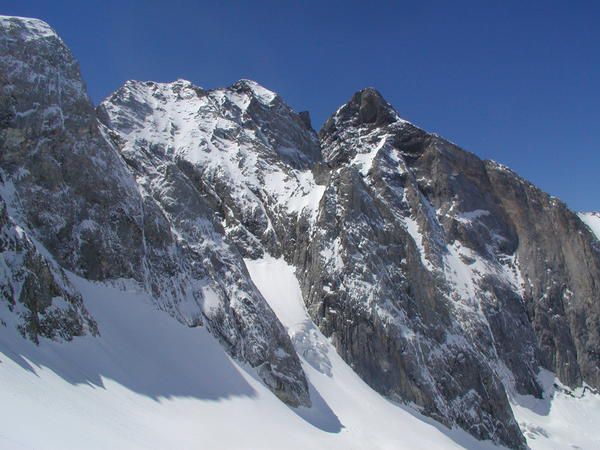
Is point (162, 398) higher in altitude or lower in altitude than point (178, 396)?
lower

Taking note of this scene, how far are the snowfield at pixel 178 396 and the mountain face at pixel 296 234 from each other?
1.70 m

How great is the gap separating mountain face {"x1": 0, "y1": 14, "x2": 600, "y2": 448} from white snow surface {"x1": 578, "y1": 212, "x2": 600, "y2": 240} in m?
32.5

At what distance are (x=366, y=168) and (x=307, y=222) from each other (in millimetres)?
18241

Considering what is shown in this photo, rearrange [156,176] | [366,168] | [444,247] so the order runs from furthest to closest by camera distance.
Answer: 1. [366,168]
2. [444,247]
3. [156,176]

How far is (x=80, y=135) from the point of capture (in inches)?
1608

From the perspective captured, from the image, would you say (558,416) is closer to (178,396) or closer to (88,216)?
(178,396)

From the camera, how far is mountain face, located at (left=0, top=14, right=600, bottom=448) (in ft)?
124

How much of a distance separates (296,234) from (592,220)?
83.2m

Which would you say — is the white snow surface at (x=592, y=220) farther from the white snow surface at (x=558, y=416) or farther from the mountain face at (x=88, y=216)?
the mountain face at (x=88, y=216)

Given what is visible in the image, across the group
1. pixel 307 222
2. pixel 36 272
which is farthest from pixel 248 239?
pixel 36 272

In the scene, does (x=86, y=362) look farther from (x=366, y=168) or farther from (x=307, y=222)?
(x=366, y=168)

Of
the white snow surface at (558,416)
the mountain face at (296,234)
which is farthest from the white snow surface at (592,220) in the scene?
the white snow surface at (558,416)

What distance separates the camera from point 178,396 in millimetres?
31859

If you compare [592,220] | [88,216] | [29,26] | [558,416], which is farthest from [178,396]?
[592,220]
